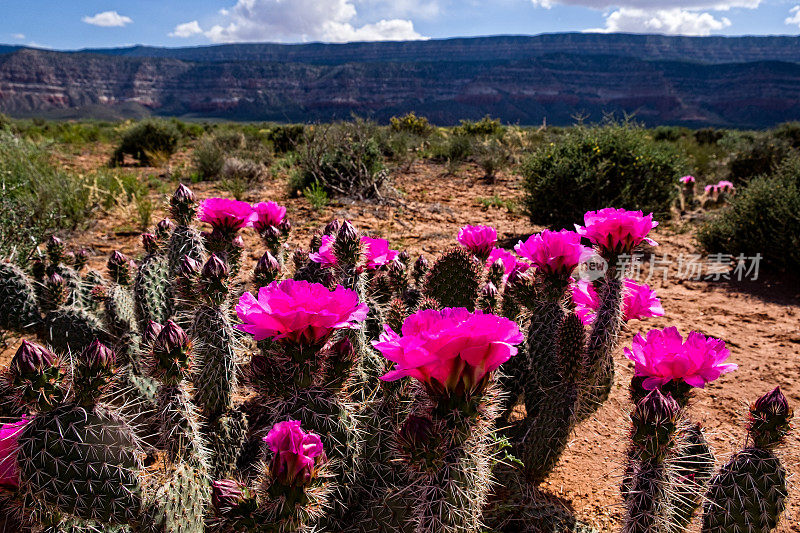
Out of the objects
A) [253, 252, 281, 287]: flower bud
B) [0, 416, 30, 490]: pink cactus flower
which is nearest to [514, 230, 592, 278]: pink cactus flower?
[253, 252, 281, 287]: flower bud

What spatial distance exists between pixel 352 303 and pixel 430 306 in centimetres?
83

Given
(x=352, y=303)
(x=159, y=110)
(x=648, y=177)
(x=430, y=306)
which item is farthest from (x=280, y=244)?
(x=159, y=110)

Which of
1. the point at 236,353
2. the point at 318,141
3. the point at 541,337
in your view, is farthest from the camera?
the point at 318,141

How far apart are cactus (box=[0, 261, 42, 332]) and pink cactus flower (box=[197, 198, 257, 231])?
1.33m

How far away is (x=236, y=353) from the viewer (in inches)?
74.7

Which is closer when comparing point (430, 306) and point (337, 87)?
point (430, 306)

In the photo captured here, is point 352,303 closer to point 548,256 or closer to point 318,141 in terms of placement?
point 548,256

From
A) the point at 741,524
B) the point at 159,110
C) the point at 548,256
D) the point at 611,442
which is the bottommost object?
the point at 611,442

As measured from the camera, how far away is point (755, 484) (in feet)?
4.95

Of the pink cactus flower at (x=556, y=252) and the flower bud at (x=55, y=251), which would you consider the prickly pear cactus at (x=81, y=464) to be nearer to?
the pink cactus flower at (x=556, y=252)

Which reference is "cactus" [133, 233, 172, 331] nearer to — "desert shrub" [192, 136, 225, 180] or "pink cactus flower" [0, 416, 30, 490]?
"pink cactus flower" [0, 416, 30, 490]

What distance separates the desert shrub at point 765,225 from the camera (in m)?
5.26

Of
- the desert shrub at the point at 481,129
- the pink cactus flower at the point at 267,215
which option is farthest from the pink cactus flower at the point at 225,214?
the desert shrub at the point at 481,129

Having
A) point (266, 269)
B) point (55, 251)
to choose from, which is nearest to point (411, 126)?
point (55, 251)
